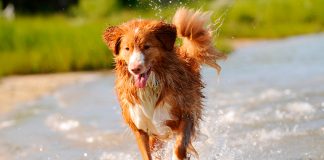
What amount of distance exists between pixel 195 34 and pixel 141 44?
1192mm

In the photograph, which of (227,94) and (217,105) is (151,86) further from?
(227,94)

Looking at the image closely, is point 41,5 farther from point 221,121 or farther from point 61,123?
point 221,121

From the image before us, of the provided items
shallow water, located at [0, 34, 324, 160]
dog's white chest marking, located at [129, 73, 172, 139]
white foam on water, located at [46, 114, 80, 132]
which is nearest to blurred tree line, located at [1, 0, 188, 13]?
shallow water, located at [0, 34, 324, 160]

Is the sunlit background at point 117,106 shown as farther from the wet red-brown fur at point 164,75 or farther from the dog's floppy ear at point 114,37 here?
the dog's floppy ear at point 114,37

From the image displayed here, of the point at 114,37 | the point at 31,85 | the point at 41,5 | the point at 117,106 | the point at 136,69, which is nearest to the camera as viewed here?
the point at 136,69

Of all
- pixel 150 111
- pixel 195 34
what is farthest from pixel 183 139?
pixel 195 34

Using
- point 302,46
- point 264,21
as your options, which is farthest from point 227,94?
point 264,21

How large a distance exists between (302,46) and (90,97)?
7122mm

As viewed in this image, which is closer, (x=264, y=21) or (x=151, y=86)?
(x=151, y=86)

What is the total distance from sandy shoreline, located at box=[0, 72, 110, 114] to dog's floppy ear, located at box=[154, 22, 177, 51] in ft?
20.3

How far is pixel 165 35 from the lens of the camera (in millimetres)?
6367

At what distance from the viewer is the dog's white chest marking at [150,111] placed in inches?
253

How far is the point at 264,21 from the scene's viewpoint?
85.8 ft

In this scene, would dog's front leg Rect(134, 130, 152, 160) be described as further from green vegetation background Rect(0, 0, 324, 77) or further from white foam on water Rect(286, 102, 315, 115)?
green vegetation background Rect(0, 0, 324, 77)
